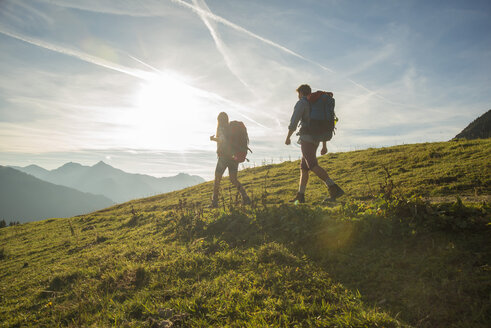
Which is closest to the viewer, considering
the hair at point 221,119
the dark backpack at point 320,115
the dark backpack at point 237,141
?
the dark backpack at point 320,115

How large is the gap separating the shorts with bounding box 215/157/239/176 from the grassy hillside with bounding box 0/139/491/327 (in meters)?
2.12

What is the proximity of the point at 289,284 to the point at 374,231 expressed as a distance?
1.84 m

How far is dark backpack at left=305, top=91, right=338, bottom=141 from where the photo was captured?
670cm

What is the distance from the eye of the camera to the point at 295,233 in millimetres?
5254

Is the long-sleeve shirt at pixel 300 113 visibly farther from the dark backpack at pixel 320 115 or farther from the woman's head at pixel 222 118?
the woman's head at pixel 222 118

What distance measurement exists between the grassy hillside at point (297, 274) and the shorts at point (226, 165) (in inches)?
83.3

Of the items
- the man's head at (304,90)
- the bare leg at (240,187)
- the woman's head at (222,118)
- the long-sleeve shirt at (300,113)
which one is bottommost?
the bare leg at (240,187)

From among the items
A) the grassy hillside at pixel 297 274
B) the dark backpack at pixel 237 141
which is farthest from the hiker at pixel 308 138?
the dark backpack at pixel 237 141

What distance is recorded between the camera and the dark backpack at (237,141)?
8.66 meters

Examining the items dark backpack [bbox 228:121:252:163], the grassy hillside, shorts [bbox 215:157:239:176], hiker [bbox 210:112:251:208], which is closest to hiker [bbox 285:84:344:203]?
the grassy hillside

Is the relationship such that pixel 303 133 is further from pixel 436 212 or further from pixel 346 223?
pixel 436 212

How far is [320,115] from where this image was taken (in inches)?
264

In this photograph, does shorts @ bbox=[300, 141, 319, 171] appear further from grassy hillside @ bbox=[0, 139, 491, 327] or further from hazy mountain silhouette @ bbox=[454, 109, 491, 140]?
hazy mountain silhouette @ bbox=[454, 109, 491, 140]

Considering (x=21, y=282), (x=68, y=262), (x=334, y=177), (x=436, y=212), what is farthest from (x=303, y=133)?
(x=21, y=282)
